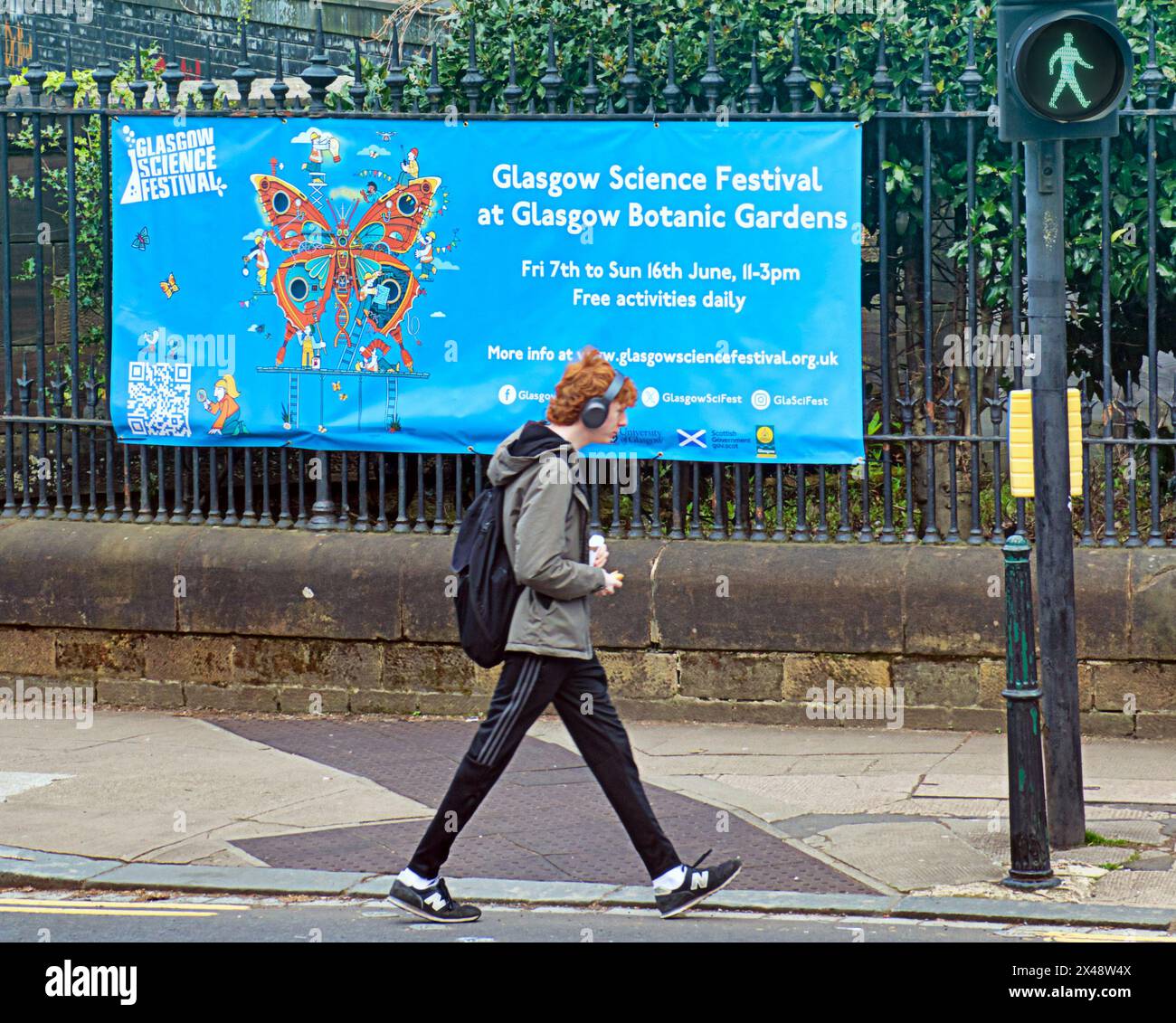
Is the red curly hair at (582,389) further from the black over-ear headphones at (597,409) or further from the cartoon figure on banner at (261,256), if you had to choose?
the cartoon figure on banner at (261,256)

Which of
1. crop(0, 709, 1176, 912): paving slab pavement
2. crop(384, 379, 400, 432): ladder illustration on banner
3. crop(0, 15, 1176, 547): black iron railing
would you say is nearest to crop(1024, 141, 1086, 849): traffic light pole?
crop(0, 709, 1176, 912): paving slab pavement

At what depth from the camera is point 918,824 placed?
6828 mm

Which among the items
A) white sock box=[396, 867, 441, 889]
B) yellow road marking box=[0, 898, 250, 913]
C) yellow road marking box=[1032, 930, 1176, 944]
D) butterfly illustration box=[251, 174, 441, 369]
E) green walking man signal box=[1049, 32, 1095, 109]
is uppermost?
green walking man signal box=[1049, 32, 1095, 109]

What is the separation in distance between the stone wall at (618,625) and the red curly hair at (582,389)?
9.25ft

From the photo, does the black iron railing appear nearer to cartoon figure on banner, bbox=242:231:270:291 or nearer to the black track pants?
cartoon figure on banner, bbox=242:231:270:291

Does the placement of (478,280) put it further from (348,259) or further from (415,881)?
(415,881)

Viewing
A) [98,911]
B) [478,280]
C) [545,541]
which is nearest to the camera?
[545,541]

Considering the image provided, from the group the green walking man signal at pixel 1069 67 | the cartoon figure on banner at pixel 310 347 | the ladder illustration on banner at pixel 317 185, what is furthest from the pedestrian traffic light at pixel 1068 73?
the cartoon figure on banner at pixel 310 347

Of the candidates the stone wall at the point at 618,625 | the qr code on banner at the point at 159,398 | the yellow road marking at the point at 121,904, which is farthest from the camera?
the qr code on banner at the point at 159,398

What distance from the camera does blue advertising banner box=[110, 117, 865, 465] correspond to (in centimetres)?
853

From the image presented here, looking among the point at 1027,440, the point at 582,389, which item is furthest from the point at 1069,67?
the point at 582,389

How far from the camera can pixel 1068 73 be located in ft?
20.4

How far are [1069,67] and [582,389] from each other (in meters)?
2.03

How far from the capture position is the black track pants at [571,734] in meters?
5.81
